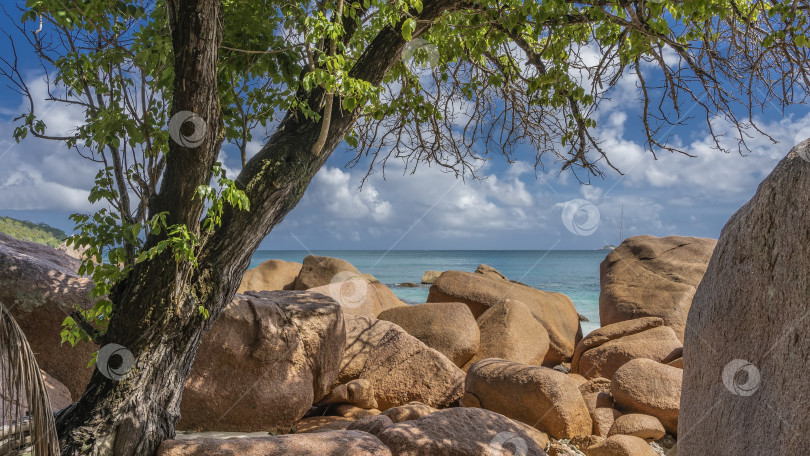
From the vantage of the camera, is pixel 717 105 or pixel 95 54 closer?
pixel 95 54

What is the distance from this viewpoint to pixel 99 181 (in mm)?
4094

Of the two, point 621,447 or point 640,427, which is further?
point 640,427

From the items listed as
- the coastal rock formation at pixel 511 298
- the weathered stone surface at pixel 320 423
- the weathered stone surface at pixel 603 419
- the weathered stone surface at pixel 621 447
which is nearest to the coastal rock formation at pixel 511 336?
the coastal rock formation at pixel 511 298

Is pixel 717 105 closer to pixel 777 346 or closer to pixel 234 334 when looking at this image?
pixel 777 346

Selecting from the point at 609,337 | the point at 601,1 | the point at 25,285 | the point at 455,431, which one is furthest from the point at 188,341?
the point at 609,337

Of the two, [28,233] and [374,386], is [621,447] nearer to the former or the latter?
[374,386]

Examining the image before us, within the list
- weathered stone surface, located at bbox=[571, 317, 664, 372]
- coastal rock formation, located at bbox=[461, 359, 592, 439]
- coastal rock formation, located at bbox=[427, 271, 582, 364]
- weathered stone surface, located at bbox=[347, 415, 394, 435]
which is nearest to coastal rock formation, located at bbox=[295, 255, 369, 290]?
coastal rock formation, located at bbox=[427, 271, 582, 364]

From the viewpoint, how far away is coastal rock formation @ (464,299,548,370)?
878 cm

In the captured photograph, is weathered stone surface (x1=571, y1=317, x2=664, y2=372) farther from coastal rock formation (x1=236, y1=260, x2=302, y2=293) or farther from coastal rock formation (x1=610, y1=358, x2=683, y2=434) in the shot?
coastal rock formation (x1=236, y1=260, x2=302, y2=293)

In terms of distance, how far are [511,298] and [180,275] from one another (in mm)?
8052

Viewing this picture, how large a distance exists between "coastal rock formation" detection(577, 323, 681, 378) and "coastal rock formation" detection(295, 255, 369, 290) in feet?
22.6

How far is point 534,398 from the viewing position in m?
6.18

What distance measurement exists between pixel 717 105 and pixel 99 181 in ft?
18.9

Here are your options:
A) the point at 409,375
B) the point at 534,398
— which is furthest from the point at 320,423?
the point at 534,398
